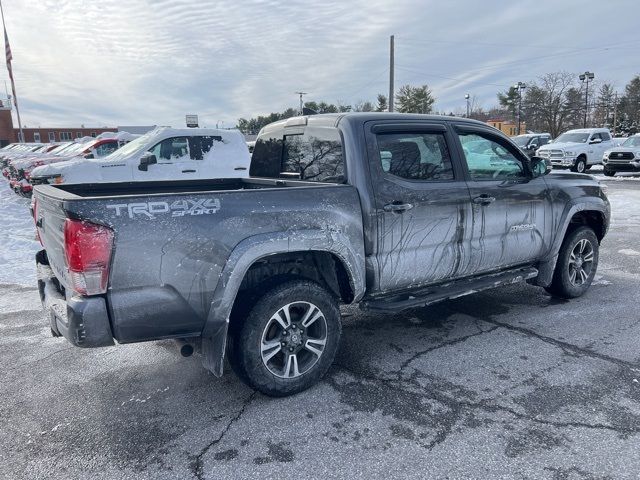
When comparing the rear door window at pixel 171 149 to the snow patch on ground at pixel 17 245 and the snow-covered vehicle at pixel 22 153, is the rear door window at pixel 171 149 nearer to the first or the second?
the snow patch on ground at pixel 17 245

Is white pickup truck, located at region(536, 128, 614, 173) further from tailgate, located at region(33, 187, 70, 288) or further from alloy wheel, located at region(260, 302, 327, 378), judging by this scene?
tailgate, located at region(33, 187, 70, 288)

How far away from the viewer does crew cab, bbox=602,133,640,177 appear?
66.3 feet

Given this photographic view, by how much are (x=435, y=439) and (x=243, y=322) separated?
139 centimetres


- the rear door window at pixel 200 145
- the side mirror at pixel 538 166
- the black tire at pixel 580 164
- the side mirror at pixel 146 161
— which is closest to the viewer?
the side mirror at pixel 538 166

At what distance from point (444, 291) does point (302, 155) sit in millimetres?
1685

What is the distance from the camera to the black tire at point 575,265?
210 inches

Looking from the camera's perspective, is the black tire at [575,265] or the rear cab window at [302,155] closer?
the rear cab window at [302,155]

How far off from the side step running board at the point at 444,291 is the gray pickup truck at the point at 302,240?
0.06 ft

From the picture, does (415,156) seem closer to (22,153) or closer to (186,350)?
(186,350)

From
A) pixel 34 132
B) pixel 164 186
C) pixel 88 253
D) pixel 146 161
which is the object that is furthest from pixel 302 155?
pixel 34 132

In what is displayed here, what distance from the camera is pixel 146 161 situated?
9734mm

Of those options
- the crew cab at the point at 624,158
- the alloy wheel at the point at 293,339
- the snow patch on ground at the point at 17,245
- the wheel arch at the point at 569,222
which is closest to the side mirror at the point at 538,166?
the wheel arch at the point at 569,222

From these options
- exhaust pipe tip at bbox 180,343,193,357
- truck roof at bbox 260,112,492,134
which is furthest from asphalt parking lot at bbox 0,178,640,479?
truck roof at bbox 260,112,492,134

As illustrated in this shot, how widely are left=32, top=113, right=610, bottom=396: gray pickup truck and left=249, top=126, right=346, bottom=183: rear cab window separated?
0.02 metres
